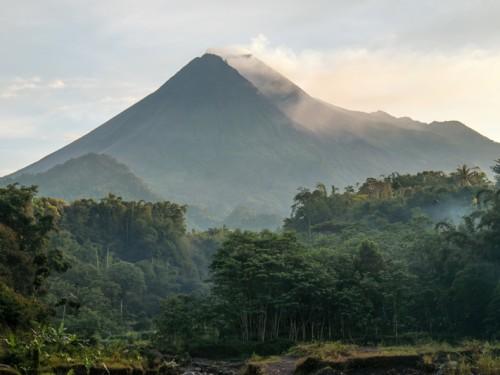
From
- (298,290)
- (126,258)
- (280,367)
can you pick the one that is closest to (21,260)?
(280,367)

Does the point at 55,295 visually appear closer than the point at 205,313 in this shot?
No

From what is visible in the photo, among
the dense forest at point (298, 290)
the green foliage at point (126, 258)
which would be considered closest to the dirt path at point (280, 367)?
the dense forest at point (298, 290)

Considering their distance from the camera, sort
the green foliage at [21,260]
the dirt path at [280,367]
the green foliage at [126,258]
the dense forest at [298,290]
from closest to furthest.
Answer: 1. the dirt path at [280,367]
2. the green foliage at [21,260]
3. the dense forest at [298,290]
4. the green foliage at [126,258]

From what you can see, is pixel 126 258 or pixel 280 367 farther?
pixel 126 258

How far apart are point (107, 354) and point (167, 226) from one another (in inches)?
2512

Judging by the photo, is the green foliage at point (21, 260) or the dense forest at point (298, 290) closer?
the green foliage at point (21, 260)

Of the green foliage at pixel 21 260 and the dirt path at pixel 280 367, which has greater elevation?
the green foliage at pixel 21 260

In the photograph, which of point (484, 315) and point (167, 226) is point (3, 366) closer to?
point (484, 315)

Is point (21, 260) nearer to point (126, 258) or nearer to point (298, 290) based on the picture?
point (298, 290)

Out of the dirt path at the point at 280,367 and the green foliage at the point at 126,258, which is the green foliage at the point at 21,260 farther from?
the green foliage at the point at 126,258

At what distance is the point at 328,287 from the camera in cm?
3550

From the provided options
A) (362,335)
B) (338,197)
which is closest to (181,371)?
(362,335)

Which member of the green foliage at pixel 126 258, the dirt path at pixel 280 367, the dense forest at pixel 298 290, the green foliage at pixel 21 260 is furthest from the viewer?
the green foliage at pixel 126 258

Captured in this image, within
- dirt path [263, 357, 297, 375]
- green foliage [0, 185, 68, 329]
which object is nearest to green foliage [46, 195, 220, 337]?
green foliage [0, 185, 68, 329]
